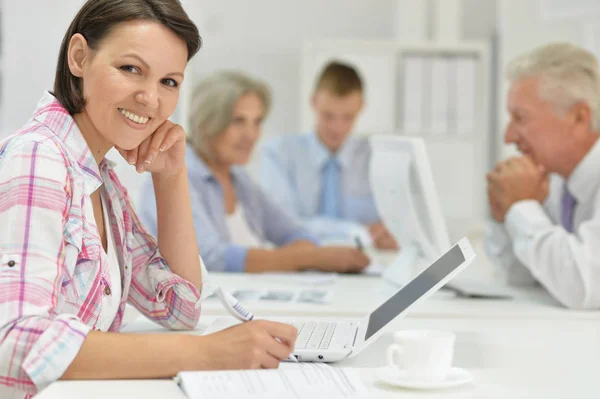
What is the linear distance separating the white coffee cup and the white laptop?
0.15 metres

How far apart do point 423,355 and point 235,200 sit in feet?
7.01

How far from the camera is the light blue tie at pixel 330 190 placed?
4629 mm

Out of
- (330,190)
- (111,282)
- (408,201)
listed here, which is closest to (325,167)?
(330,190)

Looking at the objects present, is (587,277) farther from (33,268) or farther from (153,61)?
(33,268)

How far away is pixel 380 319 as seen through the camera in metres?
1.38

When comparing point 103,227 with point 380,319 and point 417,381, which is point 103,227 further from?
point 417,381

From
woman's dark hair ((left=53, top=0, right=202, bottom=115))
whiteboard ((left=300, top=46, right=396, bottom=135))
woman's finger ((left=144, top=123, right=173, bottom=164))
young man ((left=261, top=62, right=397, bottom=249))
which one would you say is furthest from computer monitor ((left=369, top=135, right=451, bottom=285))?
whiteboard ((left=300, top=46, right=396, bottom=135))

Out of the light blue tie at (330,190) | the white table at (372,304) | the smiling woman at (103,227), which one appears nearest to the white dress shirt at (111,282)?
the smiling woman at (103,227)

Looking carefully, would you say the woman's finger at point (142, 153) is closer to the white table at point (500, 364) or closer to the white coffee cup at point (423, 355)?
the white table at point (500, 364)

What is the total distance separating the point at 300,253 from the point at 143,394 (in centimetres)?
160

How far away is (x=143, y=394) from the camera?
1.05 meters

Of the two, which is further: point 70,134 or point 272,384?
point 70,134

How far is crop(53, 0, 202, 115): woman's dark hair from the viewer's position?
4.06ft

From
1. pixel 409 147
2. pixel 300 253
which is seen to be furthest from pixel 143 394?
pixel 300 253
